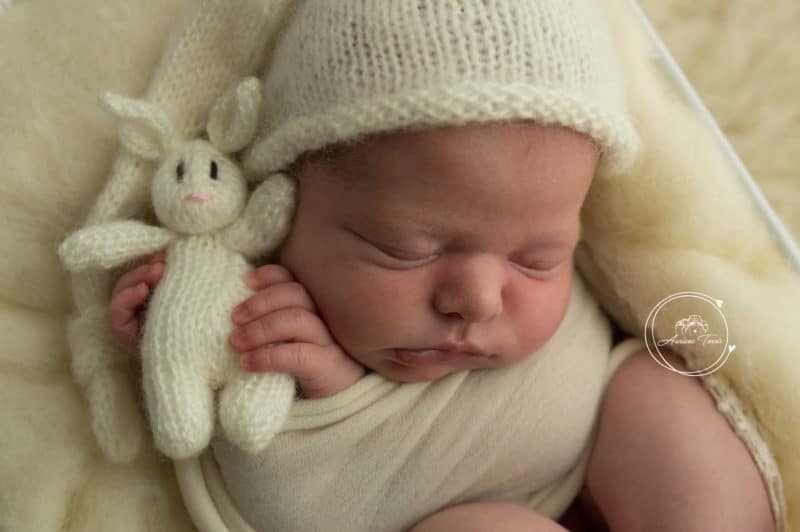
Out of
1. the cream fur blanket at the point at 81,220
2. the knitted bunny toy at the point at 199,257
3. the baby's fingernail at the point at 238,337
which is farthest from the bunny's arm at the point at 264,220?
the cream fur blanket at the point at 81,220

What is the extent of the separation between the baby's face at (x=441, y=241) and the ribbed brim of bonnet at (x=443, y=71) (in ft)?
0.09

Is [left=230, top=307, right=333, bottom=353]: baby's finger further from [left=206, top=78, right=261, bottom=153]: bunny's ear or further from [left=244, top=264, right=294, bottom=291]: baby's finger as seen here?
[left=206, top=78, right=261, bottom=153]: bunny's ear

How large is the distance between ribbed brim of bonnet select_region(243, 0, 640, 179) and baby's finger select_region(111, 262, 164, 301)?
196 mm

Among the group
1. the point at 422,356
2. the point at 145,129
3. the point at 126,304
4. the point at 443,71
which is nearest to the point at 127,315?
the point at 126,304

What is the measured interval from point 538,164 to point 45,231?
651mm

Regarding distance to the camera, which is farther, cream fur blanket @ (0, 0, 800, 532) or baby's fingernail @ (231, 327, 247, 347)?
cream fur blanket @ (0, 0, 800, 532)

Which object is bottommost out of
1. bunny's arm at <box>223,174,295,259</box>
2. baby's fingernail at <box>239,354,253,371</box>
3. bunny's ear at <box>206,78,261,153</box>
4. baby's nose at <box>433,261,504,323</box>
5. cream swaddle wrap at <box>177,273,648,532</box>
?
cream swaddle wrap at <box>177,273,648,532</box>

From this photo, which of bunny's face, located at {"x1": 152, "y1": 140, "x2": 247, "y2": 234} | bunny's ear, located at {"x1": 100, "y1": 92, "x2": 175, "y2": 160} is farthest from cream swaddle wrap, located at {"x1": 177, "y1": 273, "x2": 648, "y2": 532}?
bunny's ear, located at {"x1": 100, "y1": 92, "x2": 175, "y2": 160}

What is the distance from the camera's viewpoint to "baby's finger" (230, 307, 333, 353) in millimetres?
860

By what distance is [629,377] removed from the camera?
104 cm

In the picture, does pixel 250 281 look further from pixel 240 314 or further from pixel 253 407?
pixel 253 407

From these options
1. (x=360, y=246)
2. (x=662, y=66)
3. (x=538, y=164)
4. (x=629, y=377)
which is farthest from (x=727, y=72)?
(x=360, y=246)

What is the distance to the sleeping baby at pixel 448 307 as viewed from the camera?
0.80 metres

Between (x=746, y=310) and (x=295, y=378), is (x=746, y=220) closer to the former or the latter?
(x=746, y=310)
